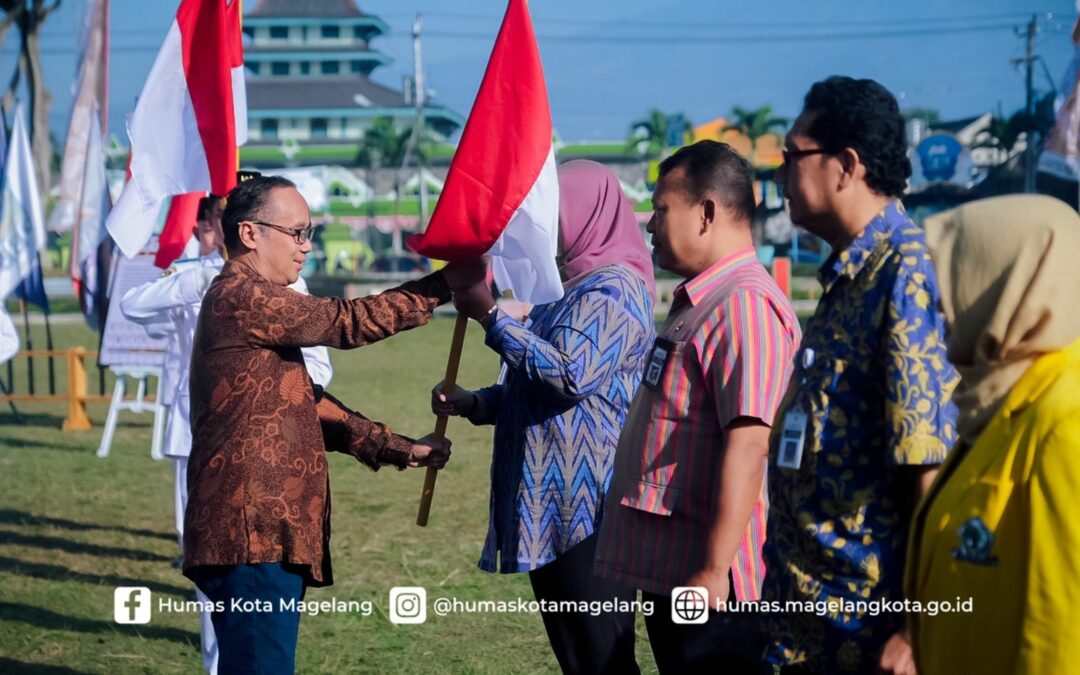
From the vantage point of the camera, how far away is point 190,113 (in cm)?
550

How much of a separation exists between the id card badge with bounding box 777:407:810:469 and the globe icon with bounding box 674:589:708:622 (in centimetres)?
60

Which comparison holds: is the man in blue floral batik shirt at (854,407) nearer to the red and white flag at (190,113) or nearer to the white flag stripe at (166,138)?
the red and white flag at (190,113)

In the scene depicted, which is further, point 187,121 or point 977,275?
point 187,121

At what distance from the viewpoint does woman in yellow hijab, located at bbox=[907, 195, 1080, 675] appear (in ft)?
6.72

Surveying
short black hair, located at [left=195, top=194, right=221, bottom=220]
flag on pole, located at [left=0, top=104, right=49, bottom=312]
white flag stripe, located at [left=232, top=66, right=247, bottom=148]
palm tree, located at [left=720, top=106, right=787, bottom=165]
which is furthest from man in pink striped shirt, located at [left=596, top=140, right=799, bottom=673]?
palm tree, located at [left=720, top=106, right=787, bottom=165]

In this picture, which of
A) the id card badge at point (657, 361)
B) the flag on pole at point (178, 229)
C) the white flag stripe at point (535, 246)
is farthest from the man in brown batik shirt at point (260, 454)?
the flag on pole at point (178, 229)

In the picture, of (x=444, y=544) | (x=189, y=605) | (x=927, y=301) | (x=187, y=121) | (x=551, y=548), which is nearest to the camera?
(x=927, y=301)

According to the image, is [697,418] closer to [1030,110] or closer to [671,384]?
[671,384]

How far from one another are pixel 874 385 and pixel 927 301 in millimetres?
203

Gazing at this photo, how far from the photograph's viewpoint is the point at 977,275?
216 cm

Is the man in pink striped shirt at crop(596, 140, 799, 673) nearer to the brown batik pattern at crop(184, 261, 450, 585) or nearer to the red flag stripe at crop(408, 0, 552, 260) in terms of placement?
the red flag stripe at crop(408, 0, 552, 260)

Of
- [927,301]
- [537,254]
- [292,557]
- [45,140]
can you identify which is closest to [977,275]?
[927,301]

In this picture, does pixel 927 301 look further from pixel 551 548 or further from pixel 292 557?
pixel 292 557

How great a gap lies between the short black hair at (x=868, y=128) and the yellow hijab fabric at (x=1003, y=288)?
1.43ft
